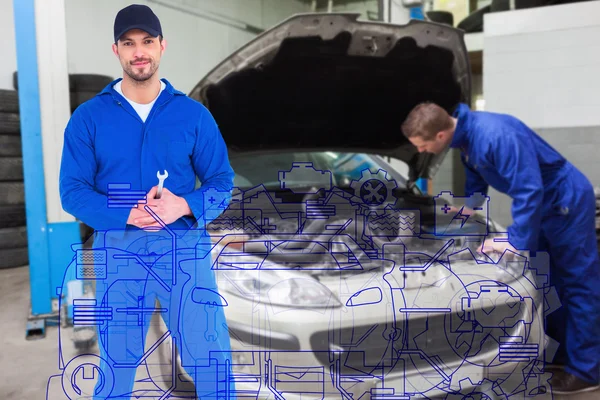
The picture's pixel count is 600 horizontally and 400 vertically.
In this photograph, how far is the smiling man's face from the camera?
3.16 ft

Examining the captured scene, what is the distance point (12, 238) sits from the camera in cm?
311

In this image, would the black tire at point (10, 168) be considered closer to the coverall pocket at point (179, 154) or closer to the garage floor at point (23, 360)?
the garage floor at point (23, 360)

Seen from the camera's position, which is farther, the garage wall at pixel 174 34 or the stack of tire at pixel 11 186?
the stack of tire at pixel 11 186

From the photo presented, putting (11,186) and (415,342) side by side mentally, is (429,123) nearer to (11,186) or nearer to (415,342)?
(415,342)

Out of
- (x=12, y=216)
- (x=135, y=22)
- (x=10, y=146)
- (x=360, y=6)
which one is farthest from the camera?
(x=360, y=6)

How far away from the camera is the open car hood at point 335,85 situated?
1.62 m

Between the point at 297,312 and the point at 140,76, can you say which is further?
the point at 297,312

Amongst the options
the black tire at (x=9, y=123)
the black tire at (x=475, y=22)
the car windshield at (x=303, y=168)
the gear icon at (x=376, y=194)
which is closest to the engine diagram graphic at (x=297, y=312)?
the gear icon at (x=376, y=194)

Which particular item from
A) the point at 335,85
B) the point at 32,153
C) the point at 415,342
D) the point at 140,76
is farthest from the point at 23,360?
the point at 335,85

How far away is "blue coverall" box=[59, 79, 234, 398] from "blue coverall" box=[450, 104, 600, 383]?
991mm

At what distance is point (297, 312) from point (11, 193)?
8.99ft

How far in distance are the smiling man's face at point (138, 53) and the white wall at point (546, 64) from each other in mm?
3100

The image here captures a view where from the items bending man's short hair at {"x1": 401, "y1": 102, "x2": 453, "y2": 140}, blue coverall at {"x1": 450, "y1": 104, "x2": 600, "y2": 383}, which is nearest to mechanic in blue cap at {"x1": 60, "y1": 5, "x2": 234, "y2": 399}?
bending man's short hair at {"x1": 401, "y1": 102, "x2": 453, "y2": 140}

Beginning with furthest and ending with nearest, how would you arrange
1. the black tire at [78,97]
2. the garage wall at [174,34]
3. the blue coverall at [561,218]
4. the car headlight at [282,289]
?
1. the black tire at [78,97]
2. the blue coverall at [561,218]
3. the garage wall at [174,34]
4. the car headlight at [282,289]
